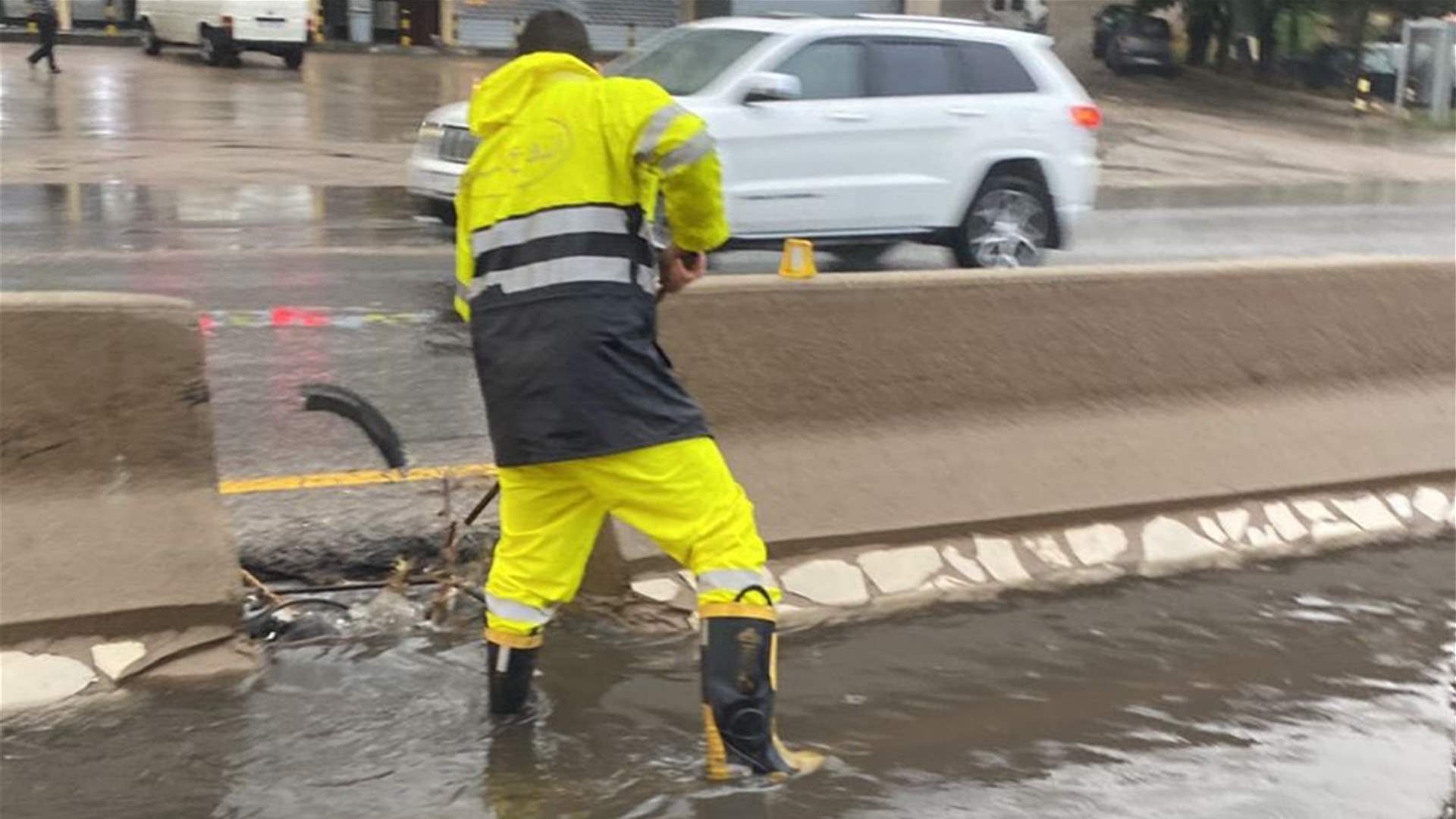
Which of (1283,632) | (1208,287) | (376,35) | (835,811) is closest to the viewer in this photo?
(835,811)

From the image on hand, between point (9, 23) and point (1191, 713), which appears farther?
point (9, 23)

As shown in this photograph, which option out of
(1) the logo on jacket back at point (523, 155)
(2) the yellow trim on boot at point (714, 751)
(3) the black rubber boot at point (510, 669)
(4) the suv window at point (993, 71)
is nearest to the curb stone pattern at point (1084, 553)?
(3) the black rubber boot at point (510, 669)

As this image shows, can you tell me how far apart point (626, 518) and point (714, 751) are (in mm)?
610

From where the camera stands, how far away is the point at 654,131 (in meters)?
3.76

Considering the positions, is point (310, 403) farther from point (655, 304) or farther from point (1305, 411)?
point (1305, 411)

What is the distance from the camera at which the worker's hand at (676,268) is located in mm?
4082

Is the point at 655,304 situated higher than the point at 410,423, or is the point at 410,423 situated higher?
the point at 655,304

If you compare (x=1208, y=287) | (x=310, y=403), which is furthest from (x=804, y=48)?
(x=310, y=403)

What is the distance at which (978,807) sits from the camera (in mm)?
4016

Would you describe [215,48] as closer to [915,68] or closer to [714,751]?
[915,68]

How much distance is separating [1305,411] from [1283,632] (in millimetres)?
1277

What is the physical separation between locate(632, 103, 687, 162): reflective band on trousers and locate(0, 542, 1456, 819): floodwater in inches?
60.0

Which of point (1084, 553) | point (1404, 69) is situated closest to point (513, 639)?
point (1084, 553)

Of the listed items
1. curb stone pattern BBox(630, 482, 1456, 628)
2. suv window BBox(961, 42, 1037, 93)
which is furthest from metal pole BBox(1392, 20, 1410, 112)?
curb stone pattern BBox(630, 482, 1456, 628)
